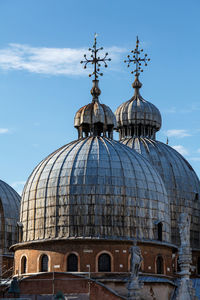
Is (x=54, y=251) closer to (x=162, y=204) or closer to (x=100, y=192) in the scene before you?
(x=100, y=192)

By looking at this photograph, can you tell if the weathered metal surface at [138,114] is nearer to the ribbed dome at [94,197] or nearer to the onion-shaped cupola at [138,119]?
the onion-shaped cupola at [138,119]

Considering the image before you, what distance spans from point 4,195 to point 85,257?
1830 centimetres

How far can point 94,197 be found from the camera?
4922cm

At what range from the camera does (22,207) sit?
52469 mm

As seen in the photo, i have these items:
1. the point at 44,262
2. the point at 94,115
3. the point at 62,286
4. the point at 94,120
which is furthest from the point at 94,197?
the point at 94,115

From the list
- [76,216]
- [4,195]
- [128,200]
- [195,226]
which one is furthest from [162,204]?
[4,195]

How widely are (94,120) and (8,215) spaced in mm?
13146

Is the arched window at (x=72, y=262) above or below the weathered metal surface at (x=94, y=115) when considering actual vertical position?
below

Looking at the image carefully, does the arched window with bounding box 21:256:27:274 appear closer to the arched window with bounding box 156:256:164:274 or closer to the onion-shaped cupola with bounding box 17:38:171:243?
the onion-shaped cupola with bounding box 17:38:171:243

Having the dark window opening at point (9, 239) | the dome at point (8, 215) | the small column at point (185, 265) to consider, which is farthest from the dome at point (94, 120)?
the small column at point (185, 265)

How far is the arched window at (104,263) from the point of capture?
47.6m

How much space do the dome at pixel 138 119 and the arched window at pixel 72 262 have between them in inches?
804

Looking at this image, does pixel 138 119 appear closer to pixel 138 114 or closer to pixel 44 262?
pixel 138 114

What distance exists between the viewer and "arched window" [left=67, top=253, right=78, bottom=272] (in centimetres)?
4775
